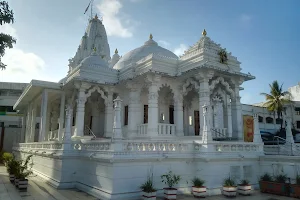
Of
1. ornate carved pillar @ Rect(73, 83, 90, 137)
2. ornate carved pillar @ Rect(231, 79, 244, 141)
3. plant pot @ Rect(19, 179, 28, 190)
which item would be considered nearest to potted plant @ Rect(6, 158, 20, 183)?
plant pot @ Rect(19, 179, 28, 190)

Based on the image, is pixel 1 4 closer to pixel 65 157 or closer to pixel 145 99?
pixel 65 157

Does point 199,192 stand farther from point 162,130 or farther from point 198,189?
point 162,130

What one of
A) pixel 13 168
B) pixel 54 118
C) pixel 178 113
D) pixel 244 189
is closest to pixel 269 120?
pixel 178 113

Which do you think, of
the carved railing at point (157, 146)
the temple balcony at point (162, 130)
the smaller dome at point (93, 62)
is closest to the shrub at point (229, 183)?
the carved railing at point (157, 146)

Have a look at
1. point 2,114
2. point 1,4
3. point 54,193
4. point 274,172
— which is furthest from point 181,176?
point 2,114

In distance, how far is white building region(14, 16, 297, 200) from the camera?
1047cm

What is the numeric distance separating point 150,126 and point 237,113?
229 inches

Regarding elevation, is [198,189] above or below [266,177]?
below

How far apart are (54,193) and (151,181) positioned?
467 cm

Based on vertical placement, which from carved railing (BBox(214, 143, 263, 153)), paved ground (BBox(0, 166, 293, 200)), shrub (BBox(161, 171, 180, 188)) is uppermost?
carved railing (BBox(214, 143, 263, 153))

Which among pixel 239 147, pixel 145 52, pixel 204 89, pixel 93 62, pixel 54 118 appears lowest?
Result: pixel 239 147

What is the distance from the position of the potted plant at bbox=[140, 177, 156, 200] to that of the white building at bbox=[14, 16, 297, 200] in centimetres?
40

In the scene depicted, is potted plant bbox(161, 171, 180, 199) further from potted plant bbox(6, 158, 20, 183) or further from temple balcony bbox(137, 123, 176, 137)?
potted plant bbox(6, 158, 20, 183)

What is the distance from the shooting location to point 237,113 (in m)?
16.5
